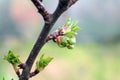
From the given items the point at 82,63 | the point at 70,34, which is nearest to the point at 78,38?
the point at 82,63

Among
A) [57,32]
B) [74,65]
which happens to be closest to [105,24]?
[74,65]

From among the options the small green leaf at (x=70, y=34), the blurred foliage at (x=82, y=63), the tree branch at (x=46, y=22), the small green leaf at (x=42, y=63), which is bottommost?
the blurred foliage at (x=82, y=63)

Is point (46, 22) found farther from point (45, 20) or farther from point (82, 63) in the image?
point (82, 63)

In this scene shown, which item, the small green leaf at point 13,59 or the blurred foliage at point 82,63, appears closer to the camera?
the small green leaf at point 13,59

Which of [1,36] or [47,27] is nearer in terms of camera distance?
[47,27]

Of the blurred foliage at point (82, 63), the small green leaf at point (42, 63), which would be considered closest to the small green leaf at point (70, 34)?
the small green leaf at point (42, 63)

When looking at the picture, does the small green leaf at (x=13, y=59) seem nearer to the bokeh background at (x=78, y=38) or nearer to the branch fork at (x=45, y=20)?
the branch fork at (x=45, y=20)

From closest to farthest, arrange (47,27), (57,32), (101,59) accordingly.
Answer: (47,27), (57,32), (101,59)

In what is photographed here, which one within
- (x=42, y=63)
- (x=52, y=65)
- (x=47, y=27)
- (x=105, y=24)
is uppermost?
(x=47, y=27)

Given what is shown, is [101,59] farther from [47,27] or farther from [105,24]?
[47,27]
